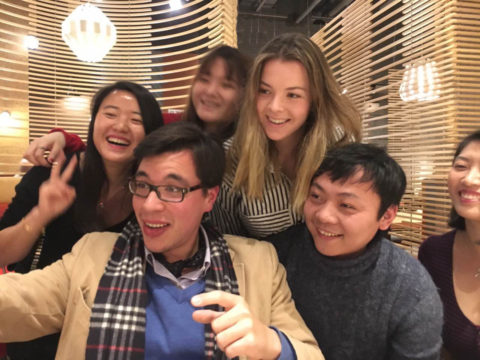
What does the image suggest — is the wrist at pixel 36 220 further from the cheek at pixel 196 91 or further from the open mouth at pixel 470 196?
the open mouth at pixel 470 196

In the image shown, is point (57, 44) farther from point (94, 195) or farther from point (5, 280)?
point (5, 280)

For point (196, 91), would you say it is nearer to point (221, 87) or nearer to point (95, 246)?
point (221, 87)

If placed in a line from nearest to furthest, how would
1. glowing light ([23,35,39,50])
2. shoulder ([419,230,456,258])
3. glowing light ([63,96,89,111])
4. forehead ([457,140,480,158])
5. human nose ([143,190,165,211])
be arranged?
human nose ([143,190,165,211]) → forehead ([457,140,480,158]) → shoulder ([419,230,456,258]) → glowing light ([23,35,39,50]) → glowing light ([63,96,89,111])

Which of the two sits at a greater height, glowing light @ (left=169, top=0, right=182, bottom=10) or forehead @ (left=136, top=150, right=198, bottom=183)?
glowing light @ (left=169, top=0, right=182, bottom=10)

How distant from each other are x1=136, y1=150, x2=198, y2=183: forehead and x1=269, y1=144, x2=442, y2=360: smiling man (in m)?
0.57

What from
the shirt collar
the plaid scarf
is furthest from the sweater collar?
the shirt collar

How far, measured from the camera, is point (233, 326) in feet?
3.44

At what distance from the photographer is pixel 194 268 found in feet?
5.34

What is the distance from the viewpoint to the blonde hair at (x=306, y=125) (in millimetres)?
1799

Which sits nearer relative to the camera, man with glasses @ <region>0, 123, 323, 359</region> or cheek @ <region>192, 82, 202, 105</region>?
man with glasses @ <region>0, 123, 323, 359</region>

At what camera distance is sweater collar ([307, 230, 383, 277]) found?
1593mm

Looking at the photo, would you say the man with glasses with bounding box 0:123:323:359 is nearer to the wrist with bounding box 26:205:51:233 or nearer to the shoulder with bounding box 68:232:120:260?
the shoulder with bounding box 68:232:120:260

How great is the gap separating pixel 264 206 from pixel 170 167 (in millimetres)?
594

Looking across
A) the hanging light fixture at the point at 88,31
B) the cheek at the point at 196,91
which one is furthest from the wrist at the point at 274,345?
the hanging light fixture at the point at 88,31
